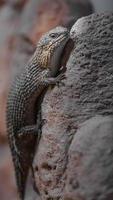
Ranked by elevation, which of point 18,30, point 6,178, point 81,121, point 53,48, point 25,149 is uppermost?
point 53,48

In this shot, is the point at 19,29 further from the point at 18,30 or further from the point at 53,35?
the point at 53,35

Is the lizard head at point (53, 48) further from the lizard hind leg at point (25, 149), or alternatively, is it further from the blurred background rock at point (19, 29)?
the blurred background rock at point (19, 29)

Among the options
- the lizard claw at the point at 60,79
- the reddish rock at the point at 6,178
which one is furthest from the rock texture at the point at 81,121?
the reddish rock at the point at 6,178

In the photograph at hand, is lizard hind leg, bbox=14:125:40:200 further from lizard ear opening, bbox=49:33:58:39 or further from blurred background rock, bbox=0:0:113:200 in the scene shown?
blurred background rock, bbox=0:0:113:200

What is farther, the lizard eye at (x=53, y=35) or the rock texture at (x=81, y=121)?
the lizard eye at (x=53, y=35)

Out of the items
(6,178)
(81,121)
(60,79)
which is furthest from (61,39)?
(6,178)

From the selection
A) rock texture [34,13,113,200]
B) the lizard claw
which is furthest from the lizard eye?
the lizard claw
